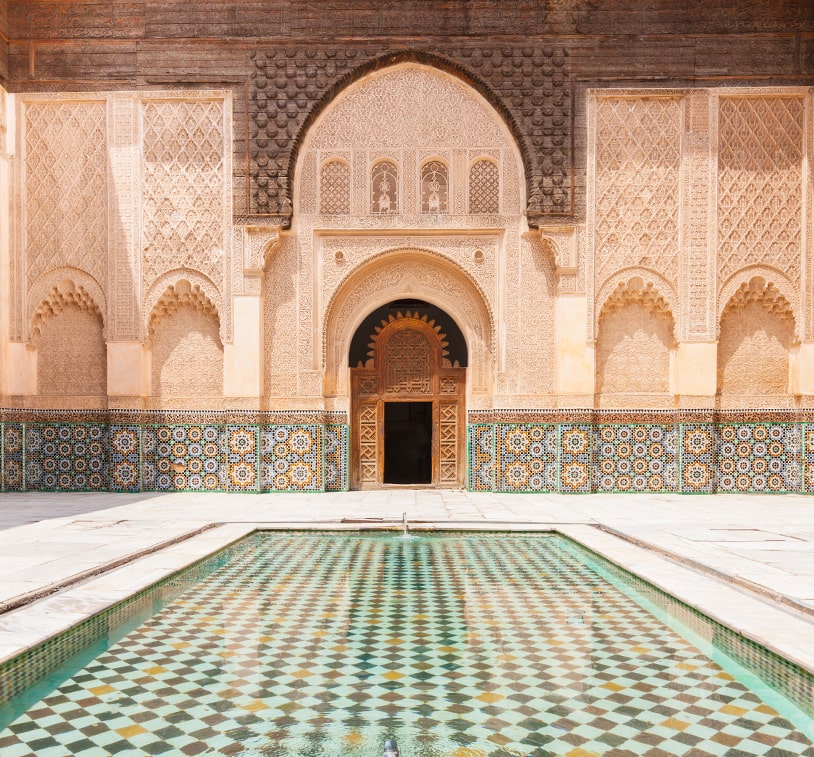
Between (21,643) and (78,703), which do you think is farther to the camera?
(21,643)

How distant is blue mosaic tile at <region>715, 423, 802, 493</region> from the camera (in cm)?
704

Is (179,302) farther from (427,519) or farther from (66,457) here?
(427,519)

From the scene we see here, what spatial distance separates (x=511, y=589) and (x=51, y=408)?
5464 millimetres

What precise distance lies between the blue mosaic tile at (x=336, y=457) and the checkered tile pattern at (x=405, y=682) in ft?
12.7

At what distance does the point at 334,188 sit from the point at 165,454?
9.59 ft

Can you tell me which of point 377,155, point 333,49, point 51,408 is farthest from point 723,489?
point 51,408

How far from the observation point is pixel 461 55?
23.5ft

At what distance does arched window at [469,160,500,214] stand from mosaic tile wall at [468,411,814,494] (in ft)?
6.36

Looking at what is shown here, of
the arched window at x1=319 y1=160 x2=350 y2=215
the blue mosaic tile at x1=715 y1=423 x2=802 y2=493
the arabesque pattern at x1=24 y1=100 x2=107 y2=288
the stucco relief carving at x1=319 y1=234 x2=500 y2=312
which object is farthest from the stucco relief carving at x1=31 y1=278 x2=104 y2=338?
the blue mosaic tile at x1=715 y1=423 x2=802 y2=493

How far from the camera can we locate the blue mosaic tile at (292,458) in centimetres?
719

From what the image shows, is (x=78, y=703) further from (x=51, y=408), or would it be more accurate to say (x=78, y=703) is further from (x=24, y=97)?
(x=24, y=97)

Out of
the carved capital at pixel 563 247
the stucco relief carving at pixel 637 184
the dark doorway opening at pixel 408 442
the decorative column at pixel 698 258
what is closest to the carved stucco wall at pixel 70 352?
the dark doorway opening at pixel 408 442

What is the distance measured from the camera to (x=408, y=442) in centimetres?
852

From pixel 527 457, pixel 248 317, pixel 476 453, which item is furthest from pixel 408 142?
pixel 527 457
